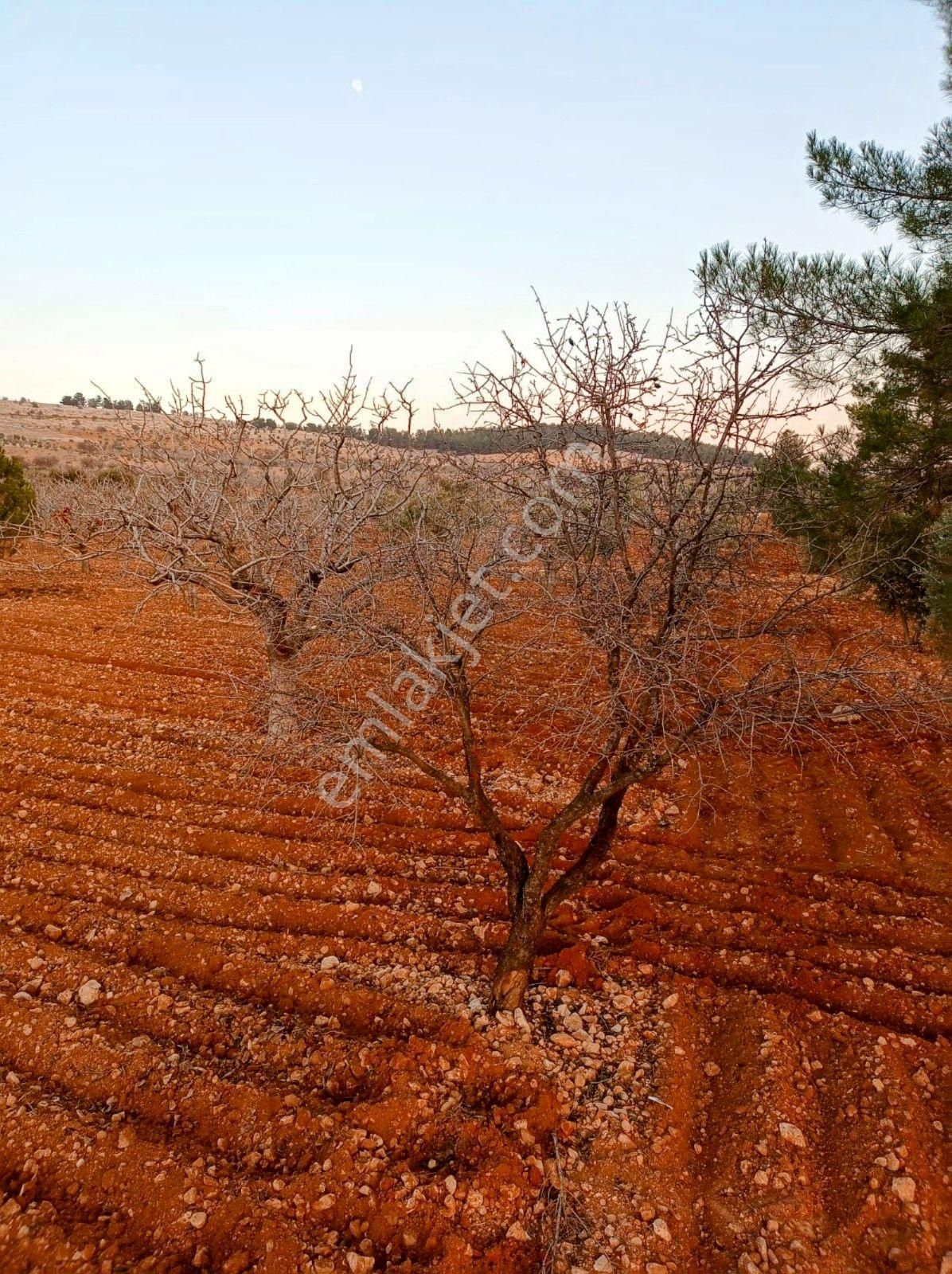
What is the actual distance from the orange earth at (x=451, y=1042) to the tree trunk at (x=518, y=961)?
101 mm

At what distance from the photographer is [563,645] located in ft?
8.87

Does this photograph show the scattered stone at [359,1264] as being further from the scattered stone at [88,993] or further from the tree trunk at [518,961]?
the scattered stone at [88,993]

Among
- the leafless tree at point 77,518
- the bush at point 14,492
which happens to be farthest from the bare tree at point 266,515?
the bush at point 14,492

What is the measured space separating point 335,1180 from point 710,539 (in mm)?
2734

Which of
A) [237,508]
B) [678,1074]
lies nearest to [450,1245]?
[678,1074]

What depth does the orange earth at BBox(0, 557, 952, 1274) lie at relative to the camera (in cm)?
229

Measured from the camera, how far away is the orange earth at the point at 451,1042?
7.52 feet

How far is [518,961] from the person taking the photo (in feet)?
10.3

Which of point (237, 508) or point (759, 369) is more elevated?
point (759, 369)

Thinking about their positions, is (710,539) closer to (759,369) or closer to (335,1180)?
(759,369)

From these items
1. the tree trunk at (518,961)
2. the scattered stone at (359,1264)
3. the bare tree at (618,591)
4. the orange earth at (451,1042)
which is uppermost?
the bare tree at (618,591)

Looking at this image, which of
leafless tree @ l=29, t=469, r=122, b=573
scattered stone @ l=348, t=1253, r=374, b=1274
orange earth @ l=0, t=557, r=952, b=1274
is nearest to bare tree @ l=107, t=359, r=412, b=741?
leafless tree @ l=29, t=469, r=122, b=573

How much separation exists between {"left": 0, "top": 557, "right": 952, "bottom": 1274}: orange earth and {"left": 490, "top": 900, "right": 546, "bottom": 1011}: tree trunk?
0.10 meters

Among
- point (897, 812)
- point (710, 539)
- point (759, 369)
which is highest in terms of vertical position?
point (759, 369)
